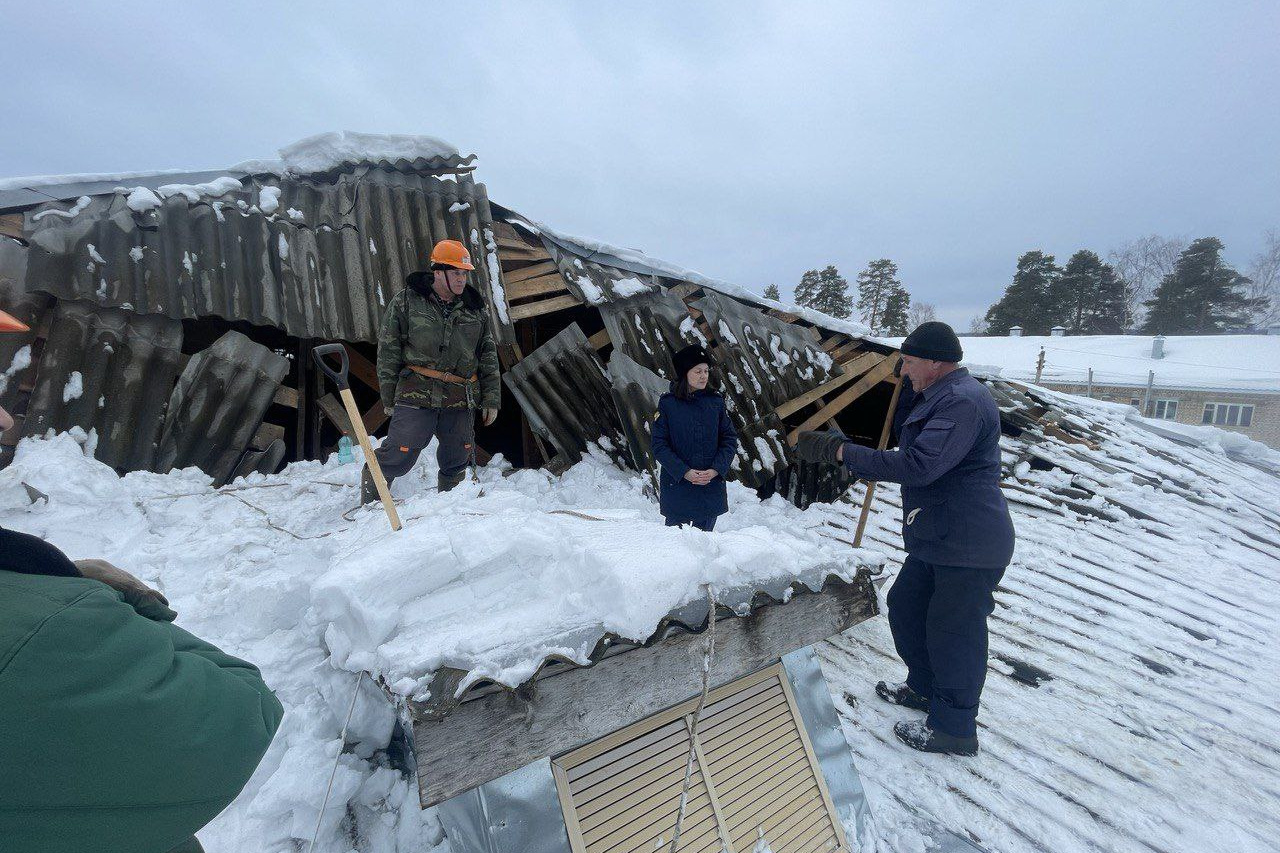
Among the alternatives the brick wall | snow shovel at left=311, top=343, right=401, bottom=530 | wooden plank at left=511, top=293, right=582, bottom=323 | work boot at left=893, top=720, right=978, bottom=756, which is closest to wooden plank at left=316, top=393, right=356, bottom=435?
wooden plank at left=511, top=293, right=582, bottom=323

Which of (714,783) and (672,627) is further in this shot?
(714,783)

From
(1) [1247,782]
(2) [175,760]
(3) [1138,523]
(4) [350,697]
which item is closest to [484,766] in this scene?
(2) [175,760]

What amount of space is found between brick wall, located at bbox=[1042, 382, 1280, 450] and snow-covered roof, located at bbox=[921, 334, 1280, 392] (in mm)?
281

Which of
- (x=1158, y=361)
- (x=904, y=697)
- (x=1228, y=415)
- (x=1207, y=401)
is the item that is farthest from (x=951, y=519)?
(x=1158, y=361)

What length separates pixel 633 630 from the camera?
5.16ft

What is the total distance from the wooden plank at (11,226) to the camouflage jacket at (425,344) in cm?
264

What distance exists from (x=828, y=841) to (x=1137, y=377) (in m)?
29.1

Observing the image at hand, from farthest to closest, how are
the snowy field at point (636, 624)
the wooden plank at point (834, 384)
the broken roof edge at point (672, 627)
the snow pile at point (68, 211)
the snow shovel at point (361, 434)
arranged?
the wooden plank at point (834, 384) → the snow pile at point (68, 211) → the snow shovel at point (361, 434) → the snowy field at point (636, 624) → the broken roof edge at point (672, 627)

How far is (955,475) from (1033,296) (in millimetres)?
41396

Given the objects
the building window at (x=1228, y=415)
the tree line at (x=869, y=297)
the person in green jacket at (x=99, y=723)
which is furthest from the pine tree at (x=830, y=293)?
the person in green jacket at (x=99, y=723)

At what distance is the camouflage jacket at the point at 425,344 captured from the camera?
155 inches

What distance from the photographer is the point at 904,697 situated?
→ 2.91 metres

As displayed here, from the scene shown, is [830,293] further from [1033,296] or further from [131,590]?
[131,590]

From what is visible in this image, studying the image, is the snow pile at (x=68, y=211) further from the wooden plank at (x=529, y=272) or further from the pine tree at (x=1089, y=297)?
the pine tree at (x=1089, y=297)
